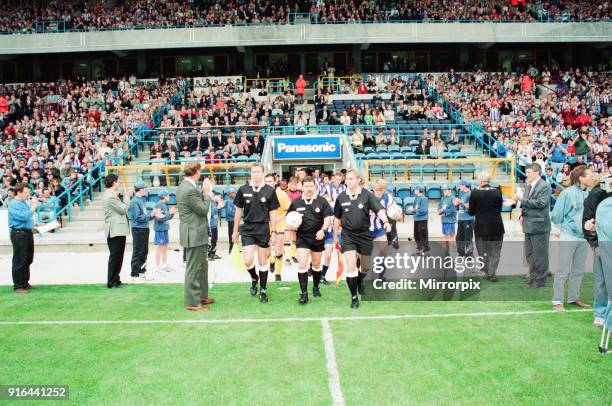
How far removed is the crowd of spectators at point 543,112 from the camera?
2069cm

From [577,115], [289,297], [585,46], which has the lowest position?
[289,297]

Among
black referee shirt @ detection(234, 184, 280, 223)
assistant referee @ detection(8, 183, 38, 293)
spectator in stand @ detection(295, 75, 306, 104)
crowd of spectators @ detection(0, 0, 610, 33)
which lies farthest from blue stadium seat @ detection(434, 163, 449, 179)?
crowd of spectators @ detection(0, 0, 610, 33)

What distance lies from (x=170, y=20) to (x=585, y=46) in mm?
26114

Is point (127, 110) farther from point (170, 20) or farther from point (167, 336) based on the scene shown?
point (167, 336)

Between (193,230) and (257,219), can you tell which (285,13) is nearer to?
(257,219)

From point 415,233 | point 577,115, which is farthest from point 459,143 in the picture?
point 415,233

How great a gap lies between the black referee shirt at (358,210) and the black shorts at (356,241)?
6cm

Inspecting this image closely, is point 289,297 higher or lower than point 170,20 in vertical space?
lower

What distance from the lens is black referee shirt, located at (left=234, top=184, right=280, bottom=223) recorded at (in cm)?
917

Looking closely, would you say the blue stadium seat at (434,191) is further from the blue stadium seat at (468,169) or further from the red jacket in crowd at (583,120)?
the red jacket in crowd at (583,120)

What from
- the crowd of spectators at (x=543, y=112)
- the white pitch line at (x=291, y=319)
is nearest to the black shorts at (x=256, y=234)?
the white pitch line at (x=291, y=319)

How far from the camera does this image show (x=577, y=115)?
25984 mm

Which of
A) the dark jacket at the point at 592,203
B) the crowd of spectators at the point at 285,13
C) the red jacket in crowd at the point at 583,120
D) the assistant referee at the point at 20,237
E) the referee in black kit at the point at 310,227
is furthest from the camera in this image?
the crowd of spectators at the point at 285,13

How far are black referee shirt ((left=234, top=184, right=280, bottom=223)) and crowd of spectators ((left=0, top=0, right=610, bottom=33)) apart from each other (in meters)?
26.7
